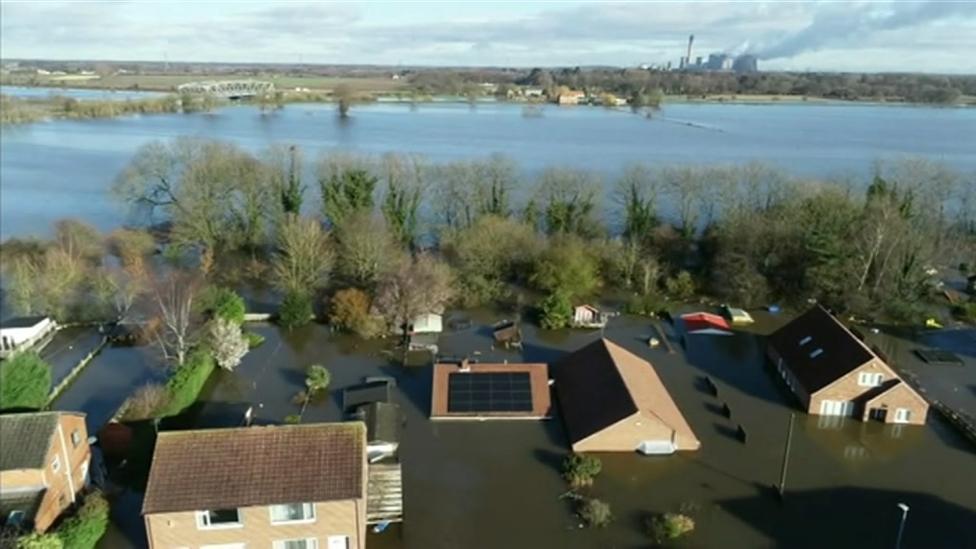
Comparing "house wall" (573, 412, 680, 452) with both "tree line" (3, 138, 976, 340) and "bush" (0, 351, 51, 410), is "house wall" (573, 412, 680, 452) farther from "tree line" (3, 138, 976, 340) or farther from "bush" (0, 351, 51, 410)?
"bush" (0, 351, 51, 410)

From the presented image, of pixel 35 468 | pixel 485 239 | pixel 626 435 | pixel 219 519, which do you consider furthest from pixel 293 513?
pixel 485 239

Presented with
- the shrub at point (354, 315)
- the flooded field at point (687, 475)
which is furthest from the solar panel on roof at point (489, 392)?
the shrub at point (354, 315)

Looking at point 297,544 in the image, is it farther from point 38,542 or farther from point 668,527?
point 668,527

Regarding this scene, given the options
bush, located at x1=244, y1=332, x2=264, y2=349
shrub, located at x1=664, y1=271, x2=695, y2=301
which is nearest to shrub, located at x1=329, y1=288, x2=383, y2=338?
bush, located at x1=244, y1=332, x2=264, y2=349

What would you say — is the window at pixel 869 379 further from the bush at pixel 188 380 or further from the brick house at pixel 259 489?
the bush at pixel 188 380

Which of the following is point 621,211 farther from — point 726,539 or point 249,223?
point 726,539

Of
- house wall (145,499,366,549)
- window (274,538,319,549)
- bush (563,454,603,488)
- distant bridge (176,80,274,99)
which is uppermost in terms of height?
distant bridge (176,80,274,99)

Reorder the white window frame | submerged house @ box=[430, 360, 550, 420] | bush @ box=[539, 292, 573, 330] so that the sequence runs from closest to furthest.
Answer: the white window frame → submerged house @ box=[430, 360, 550, 420] → bush @ box=[539, 292, 573, 330]
